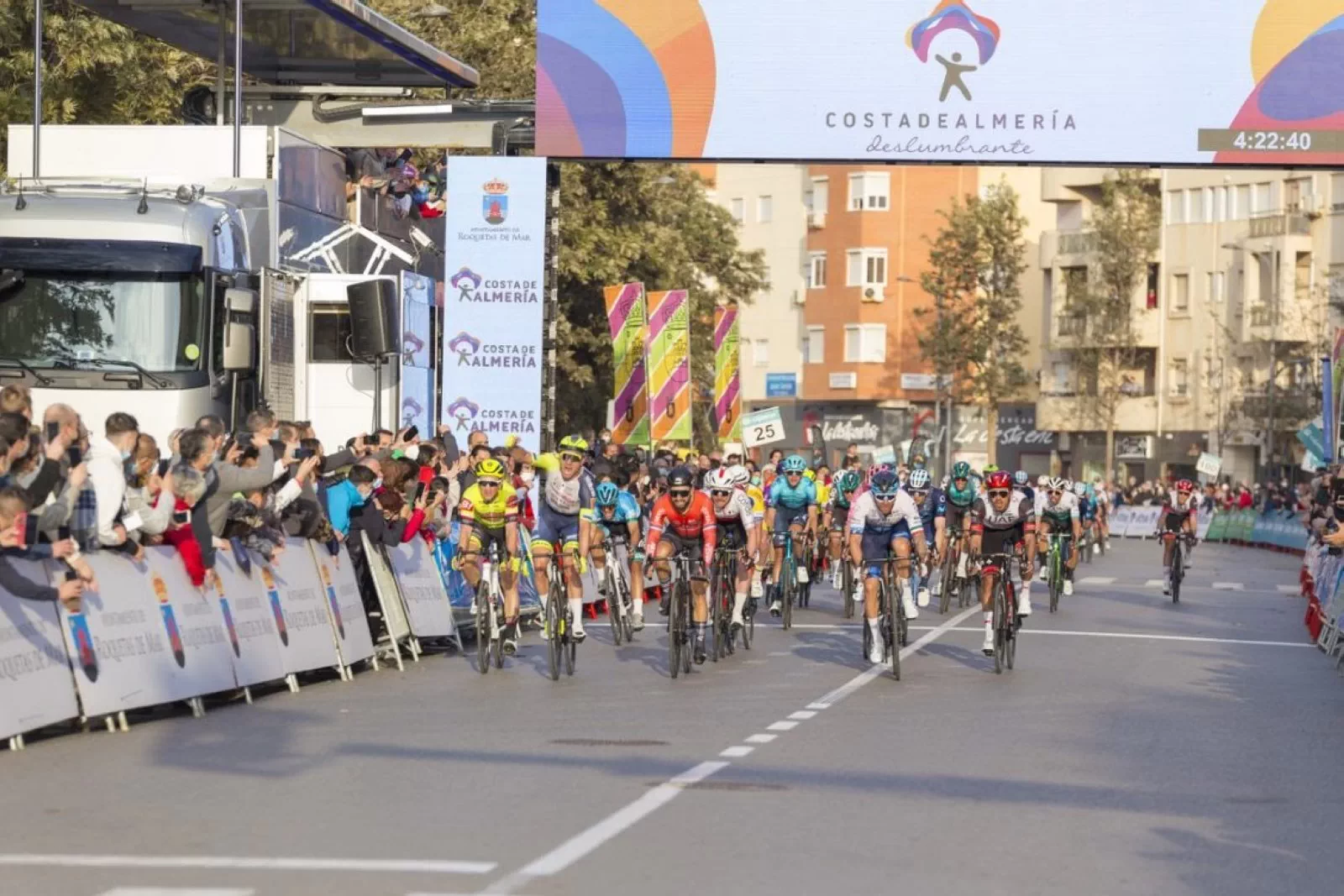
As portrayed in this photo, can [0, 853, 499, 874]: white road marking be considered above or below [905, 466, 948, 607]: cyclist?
below

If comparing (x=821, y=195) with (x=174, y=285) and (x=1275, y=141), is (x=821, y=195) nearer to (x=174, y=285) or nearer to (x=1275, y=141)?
(x=1275, y=141)

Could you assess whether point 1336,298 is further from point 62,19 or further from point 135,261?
point 135,261

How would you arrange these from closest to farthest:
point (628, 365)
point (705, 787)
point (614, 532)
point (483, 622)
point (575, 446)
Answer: point (705, 787), point (483, 622), point (575, 446), point (614, 532), point (628, 365)

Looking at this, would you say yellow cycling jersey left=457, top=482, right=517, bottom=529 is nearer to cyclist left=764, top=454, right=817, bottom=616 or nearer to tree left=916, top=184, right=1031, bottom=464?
cyclist left=764, top=454, right=817, bottom=616

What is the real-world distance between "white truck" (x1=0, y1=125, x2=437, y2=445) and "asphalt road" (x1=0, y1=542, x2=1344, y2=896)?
2595 mm

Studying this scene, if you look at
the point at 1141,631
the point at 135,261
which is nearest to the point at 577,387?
the point at 1141,631

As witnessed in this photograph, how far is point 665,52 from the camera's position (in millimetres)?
31516

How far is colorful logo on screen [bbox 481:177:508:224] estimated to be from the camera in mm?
28750

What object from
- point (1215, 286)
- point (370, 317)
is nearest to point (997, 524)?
point (370, 317)

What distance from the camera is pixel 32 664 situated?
14219mm

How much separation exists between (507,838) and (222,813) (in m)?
1.46

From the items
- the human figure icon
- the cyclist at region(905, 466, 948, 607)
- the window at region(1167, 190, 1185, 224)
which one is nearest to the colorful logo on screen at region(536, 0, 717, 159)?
the human figure icon

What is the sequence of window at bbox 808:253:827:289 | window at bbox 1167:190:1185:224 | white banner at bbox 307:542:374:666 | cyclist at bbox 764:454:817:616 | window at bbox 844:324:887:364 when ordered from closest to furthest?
white banner at bbox 307:542:374:666, cyclist at bbox 764:454:817:616, window at bbox 1167:190:1185:224, window at bbox 844:324:887:364, window at bbox 808:253:827:289

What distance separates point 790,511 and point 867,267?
73284mm
